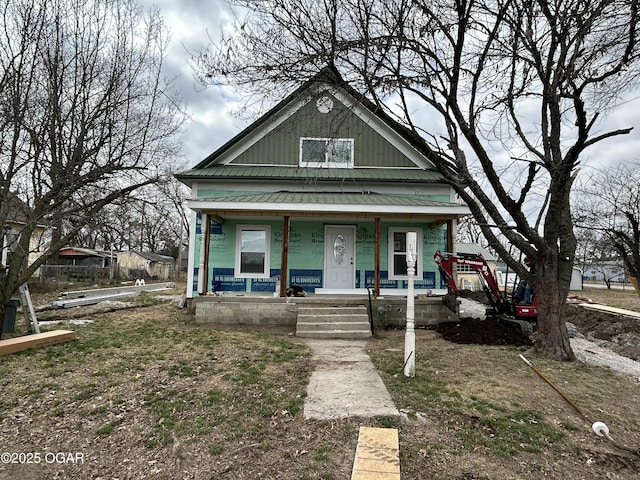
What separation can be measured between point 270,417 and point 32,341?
5308 millimetres

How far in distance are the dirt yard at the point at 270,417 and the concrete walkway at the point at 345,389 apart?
0.16 m

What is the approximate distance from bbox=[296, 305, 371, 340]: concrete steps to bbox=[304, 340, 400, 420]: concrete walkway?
1.37 metres

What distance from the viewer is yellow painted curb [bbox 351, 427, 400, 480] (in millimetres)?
2818

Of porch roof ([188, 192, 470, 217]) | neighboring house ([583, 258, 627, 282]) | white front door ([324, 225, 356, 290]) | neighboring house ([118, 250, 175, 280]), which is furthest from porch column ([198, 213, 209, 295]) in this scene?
neighboring house ([583, 258, 627, 282])

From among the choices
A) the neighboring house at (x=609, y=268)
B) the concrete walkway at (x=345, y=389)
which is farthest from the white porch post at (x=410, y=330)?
the neighboring house at (x=609, y=268)

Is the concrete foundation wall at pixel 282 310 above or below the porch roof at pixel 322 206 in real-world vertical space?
below

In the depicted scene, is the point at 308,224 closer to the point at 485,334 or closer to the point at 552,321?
the point at 485,334

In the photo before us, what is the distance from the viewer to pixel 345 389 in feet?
15.3

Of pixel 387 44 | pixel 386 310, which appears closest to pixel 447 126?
pixel 387 44

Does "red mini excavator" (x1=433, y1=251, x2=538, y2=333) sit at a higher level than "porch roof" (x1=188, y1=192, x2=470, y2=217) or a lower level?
lower

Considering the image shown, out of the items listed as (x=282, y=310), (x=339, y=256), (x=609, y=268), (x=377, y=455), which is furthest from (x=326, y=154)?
(x=609, y=268)

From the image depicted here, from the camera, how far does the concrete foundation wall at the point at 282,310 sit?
30.3 ft

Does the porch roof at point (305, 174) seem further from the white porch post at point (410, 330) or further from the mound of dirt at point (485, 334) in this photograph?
the white porch post at point (410, 330)

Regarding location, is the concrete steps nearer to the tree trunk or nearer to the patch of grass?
the patch of grass
